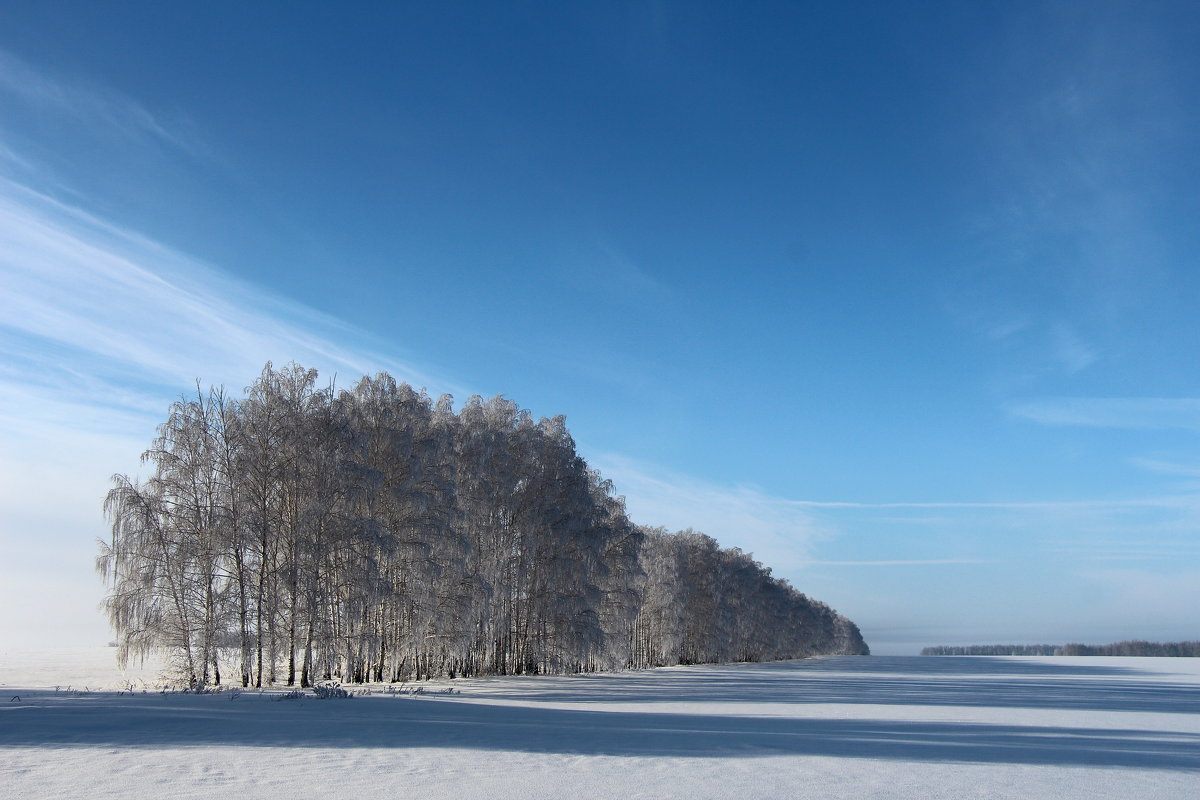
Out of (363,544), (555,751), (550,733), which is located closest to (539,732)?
(550,733)

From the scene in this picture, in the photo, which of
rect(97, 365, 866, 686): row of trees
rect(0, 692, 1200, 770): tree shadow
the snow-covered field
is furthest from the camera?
rect(97, 365, 866, 686): row of trees

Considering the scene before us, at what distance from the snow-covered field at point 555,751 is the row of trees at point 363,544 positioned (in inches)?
307

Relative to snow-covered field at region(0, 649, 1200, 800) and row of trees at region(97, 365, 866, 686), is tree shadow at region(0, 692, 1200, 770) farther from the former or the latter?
row of trees at region(97, 365, 866, 686)

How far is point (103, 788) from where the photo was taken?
888cm

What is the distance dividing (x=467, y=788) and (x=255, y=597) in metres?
21.7

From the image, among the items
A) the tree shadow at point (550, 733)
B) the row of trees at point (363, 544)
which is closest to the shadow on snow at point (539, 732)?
the tree shadow at point (550, 733)

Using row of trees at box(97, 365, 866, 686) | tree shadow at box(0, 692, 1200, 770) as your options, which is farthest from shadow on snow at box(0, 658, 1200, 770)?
A: row of trees at box(97, 365, 866, 686)

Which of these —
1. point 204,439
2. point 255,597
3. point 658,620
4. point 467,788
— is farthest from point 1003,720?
point 658,620

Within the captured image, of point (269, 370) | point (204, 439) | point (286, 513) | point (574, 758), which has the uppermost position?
point (269, 370)

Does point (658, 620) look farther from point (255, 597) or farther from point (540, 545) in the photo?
point (255, 597)

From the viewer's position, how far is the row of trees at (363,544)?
27.5 metres

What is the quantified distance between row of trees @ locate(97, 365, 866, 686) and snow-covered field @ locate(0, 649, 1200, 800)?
25.6ft

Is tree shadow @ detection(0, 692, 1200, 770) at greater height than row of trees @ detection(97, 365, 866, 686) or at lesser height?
lesser

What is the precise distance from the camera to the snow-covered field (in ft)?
32.2
